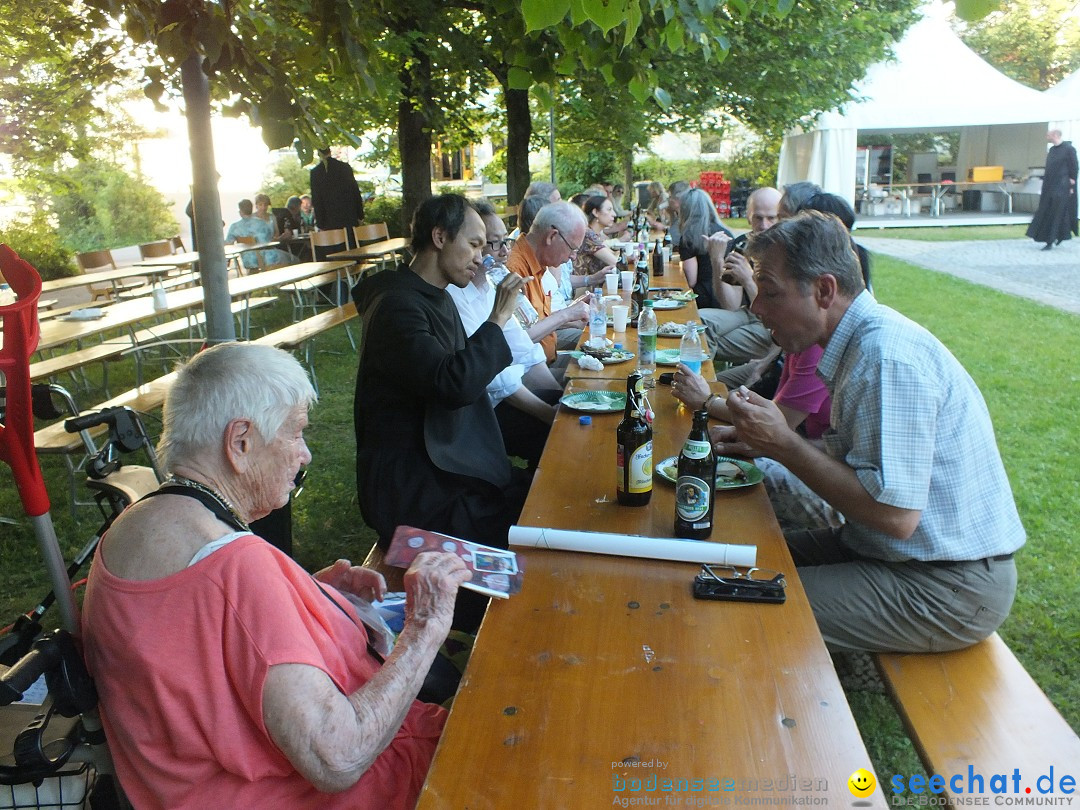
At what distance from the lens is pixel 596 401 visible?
342cm

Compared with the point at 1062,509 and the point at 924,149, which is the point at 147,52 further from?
the point at 924,149

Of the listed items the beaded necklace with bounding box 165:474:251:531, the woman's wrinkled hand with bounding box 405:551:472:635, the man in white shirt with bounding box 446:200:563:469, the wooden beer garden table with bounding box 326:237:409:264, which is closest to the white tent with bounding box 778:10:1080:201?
the wooden beer garden table with bounding box 326:237:409:264

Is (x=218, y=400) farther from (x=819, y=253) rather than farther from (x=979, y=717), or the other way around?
(x=979, y=717)

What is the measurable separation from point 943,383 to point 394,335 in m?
1.77

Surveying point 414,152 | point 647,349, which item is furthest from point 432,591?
point 414,152

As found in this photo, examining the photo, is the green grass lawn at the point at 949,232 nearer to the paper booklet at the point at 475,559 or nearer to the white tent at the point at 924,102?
the white tent at the point at 924,102

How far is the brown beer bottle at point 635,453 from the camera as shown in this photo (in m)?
2.26

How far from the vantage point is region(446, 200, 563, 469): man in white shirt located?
13.4ft

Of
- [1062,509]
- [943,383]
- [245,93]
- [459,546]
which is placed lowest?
[1062,509]

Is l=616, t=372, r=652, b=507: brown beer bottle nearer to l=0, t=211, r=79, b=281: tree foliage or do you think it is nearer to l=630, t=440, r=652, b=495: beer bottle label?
l=630, t=440, r=652, b=495: beer bottle label

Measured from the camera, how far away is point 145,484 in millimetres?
3191

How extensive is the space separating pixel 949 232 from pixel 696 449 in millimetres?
20093

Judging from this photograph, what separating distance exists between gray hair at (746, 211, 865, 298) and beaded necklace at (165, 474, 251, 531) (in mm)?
1688

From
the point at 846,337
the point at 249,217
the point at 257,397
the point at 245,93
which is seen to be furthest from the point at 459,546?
the point at 249,217
